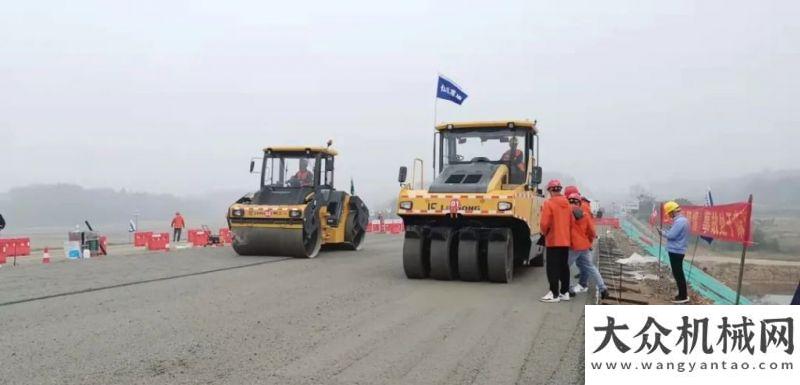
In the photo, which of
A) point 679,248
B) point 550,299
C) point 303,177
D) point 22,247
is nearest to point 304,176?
point 303,177

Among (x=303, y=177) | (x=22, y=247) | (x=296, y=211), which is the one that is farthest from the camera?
(x=22, y=247)

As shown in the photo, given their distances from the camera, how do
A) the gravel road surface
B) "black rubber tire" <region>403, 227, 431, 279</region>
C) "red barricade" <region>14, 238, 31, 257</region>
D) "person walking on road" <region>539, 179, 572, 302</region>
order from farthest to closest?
"red barricade" <region>14, 238, 31, 257</region> → "black rubber tire" <region>403, 227, 431, 279</region> → "person walking on road" <region>539, 179, 572, 302</region> → the gravel road surface

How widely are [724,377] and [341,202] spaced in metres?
13.5

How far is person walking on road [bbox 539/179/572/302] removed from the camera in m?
8.15

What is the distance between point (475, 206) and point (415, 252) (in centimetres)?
134

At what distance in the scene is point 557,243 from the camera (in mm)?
8156

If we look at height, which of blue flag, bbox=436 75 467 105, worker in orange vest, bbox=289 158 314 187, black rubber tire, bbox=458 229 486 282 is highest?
blue flag, bbox=436 75 467 105

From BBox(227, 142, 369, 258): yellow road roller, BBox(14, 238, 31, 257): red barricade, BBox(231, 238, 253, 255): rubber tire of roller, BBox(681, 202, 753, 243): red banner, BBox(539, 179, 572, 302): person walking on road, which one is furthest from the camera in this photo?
BBox(14, 238, 31, 257): red barricade

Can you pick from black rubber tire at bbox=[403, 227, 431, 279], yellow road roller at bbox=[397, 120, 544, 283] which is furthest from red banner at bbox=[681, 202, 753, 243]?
black rubber tire at bbox=[403, 227, 431, 279]

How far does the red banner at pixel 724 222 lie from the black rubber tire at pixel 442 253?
13.8ft

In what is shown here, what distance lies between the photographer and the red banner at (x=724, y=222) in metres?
8.05

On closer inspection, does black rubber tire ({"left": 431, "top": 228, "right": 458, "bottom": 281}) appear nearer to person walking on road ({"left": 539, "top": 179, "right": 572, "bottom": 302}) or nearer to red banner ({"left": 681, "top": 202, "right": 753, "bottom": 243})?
person walking on road ({"left": 539, "top": 179, "right": 572, "bottom": 302})

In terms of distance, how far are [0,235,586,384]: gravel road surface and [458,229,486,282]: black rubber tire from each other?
196 millimetres

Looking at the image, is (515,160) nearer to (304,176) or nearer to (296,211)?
(296,211)
